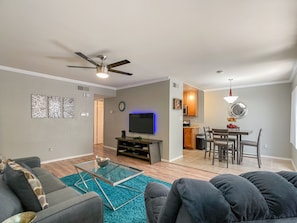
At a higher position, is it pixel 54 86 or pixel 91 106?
pixel 54 86

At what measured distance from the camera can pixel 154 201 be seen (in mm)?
1264

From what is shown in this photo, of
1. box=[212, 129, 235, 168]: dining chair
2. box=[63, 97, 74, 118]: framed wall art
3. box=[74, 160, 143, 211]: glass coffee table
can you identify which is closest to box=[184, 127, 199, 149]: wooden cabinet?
box=[212, 129, 235, 168]: dining chair

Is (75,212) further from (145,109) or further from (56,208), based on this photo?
(145,109)

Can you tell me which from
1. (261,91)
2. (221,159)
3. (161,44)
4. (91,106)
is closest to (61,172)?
(91,106)

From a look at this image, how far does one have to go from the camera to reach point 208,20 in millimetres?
1897

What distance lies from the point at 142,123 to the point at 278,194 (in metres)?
4.54

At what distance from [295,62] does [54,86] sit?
5.89 m

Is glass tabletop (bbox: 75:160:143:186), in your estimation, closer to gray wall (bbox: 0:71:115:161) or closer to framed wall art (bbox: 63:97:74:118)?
gray wall (bbox: 0:71:115:161)

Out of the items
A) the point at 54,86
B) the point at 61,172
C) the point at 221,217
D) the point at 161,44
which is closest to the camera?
the point at 221,217

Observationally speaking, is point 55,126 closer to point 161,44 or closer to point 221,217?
point 161,44

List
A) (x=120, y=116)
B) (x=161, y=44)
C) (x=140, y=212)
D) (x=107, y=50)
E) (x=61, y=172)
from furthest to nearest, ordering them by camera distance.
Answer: (x=120, y=116) → (x=61, y=172) → (x=107, y=50) → (x=161, y=44) → (x=140, y=212)

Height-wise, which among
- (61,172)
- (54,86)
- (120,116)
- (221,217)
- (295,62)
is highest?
(295,62)

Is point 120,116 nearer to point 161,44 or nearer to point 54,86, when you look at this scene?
point 54,86

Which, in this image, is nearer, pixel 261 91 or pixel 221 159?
pixel 221 159
